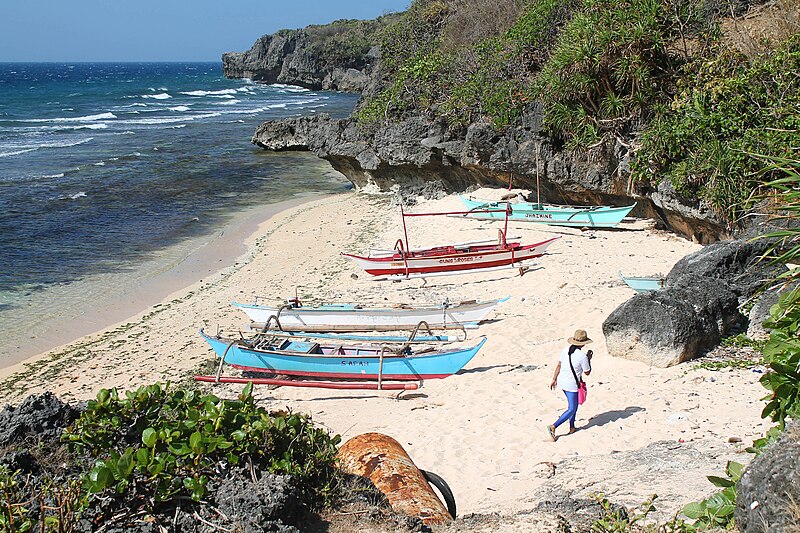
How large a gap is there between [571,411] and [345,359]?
4.14m

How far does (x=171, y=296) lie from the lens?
17422mm

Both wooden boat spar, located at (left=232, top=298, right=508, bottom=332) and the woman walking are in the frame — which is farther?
wooden boat spar, located at (left=232, top=298, right=508, bottom=332)

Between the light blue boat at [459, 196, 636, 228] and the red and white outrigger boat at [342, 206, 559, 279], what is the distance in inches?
60.5

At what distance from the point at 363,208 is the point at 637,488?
19.8 metres

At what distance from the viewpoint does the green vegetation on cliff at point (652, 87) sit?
48.2 feet

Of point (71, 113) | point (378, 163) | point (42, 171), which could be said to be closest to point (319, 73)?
point (71, 113)

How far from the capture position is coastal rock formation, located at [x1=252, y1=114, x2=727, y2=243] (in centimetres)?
1760

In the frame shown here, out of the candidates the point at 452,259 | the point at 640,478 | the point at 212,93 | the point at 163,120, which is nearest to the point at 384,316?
the point at 452,259

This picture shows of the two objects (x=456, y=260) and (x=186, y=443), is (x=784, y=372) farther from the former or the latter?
(x=456, y=260)

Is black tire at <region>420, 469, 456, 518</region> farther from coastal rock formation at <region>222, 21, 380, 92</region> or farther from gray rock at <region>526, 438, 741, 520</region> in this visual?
coastal rock formation at <region>222, 21, 380, 92</region>

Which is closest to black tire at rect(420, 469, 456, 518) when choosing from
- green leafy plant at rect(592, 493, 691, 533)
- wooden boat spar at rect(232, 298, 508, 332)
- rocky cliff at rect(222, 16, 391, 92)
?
green leafy plant at rect(592, 493, 691, 533)

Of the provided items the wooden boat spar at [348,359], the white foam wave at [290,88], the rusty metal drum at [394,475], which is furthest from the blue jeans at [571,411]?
the white foam wave at [290,88]

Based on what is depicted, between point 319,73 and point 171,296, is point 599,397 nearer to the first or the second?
point 171,296

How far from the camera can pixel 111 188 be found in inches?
1197
